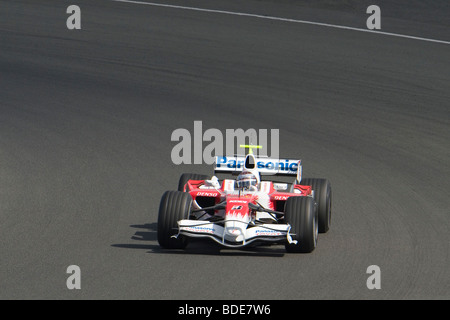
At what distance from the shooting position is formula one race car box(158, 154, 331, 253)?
1168 centimetres

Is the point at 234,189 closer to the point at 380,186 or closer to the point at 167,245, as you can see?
the point at 167,245

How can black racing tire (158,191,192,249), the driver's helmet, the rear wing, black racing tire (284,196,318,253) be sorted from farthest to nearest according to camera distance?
the rear wing
the driver's helmet
black racing tire (158,191,192,249)
black racing tire (284,196,318,253)

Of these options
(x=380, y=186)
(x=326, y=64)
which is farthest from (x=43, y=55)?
(x=380, y=186)

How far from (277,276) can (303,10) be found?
16120 millimetres

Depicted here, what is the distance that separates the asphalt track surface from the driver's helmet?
1.00m

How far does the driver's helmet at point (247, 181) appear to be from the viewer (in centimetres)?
1282

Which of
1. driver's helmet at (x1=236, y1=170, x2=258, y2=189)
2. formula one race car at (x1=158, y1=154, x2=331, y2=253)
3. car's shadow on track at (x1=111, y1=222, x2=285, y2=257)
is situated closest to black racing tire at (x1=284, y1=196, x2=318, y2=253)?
formula one race car at (x1=158, y1=154, x2=331, y2=253)

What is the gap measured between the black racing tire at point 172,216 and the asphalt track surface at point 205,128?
264mm

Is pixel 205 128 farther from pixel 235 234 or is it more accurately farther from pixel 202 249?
pixel 235 234

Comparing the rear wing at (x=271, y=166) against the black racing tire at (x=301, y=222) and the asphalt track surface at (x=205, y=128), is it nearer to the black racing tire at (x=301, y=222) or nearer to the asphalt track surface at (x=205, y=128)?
the asphalt track surface at (x=205, y=128)

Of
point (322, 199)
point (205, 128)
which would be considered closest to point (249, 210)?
point (322, 199)

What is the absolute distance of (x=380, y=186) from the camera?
1586 centimetres
